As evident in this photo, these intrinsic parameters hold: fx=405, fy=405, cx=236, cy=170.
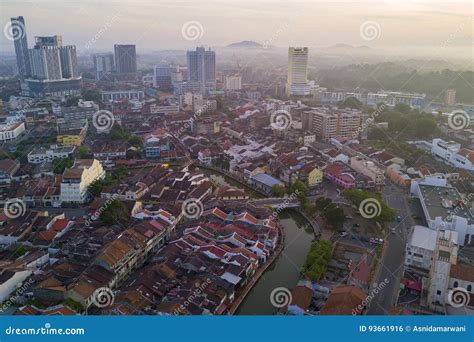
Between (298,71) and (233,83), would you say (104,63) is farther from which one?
(298,71)

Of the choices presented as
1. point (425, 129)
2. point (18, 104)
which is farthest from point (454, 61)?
point (18, 104)

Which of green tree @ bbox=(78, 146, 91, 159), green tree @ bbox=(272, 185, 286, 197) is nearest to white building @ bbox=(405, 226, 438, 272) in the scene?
green tree @ bbox=(272, 185, 286, 197)

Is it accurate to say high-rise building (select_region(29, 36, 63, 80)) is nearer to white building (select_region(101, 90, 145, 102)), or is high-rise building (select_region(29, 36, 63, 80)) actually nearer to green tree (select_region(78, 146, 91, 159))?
white building (select_region(101, 90, 145, 102))

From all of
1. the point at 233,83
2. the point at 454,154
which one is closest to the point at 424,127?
the point at 454,154

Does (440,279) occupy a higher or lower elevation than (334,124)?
lower

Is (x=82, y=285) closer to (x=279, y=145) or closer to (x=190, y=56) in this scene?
(x=279, y=145)
